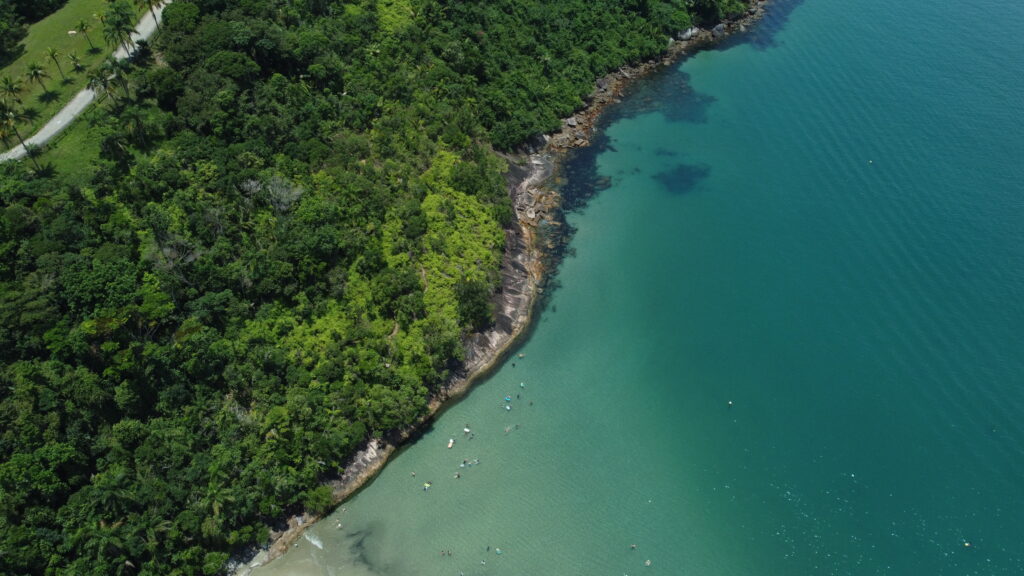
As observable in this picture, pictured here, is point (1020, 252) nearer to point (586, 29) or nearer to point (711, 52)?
point (711, 52)

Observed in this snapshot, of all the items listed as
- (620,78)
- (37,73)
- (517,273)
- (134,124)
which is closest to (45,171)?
(134,124)

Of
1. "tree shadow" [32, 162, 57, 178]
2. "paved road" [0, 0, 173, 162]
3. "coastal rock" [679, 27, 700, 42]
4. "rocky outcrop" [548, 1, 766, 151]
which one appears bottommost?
"rocky outcrop" [548, 1, 766, 151]

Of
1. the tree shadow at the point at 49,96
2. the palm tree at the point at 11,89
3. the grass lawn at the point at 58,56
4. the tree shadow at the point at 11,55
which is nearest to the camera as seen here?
the palm tree at the point at 11,89

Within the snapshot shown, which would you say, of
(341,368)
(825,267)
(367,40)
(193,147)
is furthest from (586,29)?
(341,368)

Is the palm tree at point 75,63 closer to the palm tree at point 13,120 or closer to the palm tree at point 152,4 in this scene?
the palm tree at point 13,120

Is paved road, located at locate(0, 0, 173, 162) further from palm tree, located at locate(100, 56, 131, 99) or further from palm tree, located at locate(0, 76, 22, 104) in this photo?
palm tree, located at locate(0, 76, 22, 104)

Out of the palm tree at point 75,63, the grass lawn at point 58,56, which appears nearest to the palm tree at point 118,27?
the grass lawn at point 58,56

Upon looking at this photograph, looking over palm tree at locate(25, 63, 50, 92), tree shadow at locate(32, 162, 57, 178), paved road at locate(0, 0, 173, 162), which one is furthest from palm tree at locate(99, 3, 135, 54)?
tree shadow at locate(32, 162, 57, 178)
